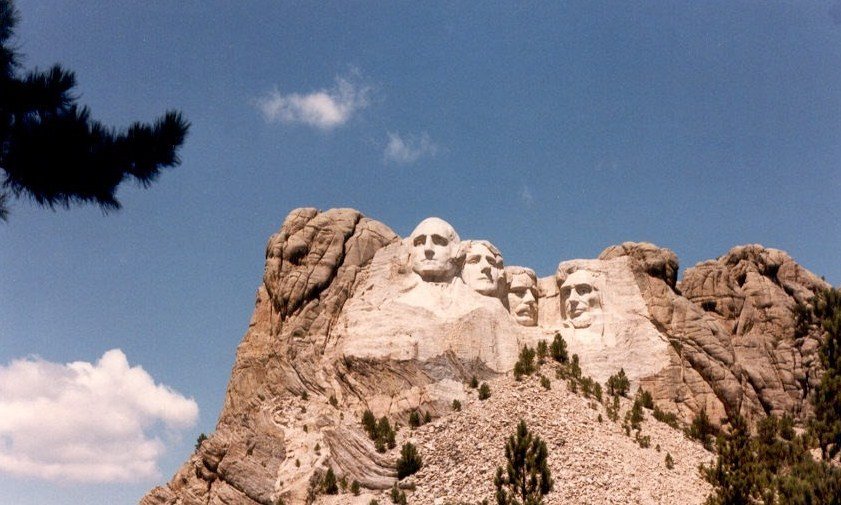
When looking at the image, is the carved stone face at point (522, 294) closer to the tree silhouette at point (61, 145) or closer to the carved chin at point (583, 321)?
the carved chin at point (583, 321)

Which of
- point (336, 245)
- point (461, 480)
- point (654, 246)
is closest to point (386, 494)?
point (461, 480)

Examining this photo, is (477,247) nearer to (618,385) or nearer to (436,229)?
(436,229)

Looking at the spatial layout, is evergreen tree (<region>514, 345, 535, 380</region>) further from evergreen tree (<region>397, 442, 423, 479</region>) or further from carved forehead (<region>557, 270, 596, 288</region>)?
evergreen tree (<region>397, 442, 423, 479</region>)

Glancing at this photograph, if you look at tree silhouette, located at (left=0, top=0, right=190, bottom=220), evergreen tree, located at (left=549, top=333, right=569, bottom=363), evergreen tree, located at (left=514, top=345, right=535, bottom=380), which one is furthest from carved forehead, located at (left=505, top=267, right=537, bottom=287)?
tree silhouette, located at (left=0, top=0, right=190, bottom=220)

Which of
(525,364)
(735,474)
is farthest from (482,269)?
(735,474)

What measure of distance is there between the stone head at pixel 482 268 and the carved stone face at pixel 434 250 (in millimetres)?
588

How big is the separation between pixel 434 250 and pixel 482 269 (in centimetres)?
190

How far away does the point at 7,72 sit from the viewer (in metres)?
15.4

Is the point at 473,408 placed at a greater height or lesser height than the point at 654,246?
lesser

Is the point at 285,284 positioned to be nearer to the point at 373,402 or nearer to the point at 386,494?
the point at 373,402

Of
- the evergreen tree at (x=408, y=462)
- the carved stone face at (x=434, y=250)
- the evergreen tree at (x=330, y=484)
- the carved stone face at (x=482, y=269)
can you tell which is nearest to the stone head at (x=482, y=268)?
the carved stone face at (x=482, y=269)

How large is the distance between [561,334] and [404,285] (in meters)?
5.68

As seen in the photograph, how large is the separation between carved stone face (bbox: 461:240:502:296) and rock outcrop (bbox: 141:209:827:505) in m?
0.05

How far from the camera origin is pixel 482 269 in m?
37.0
